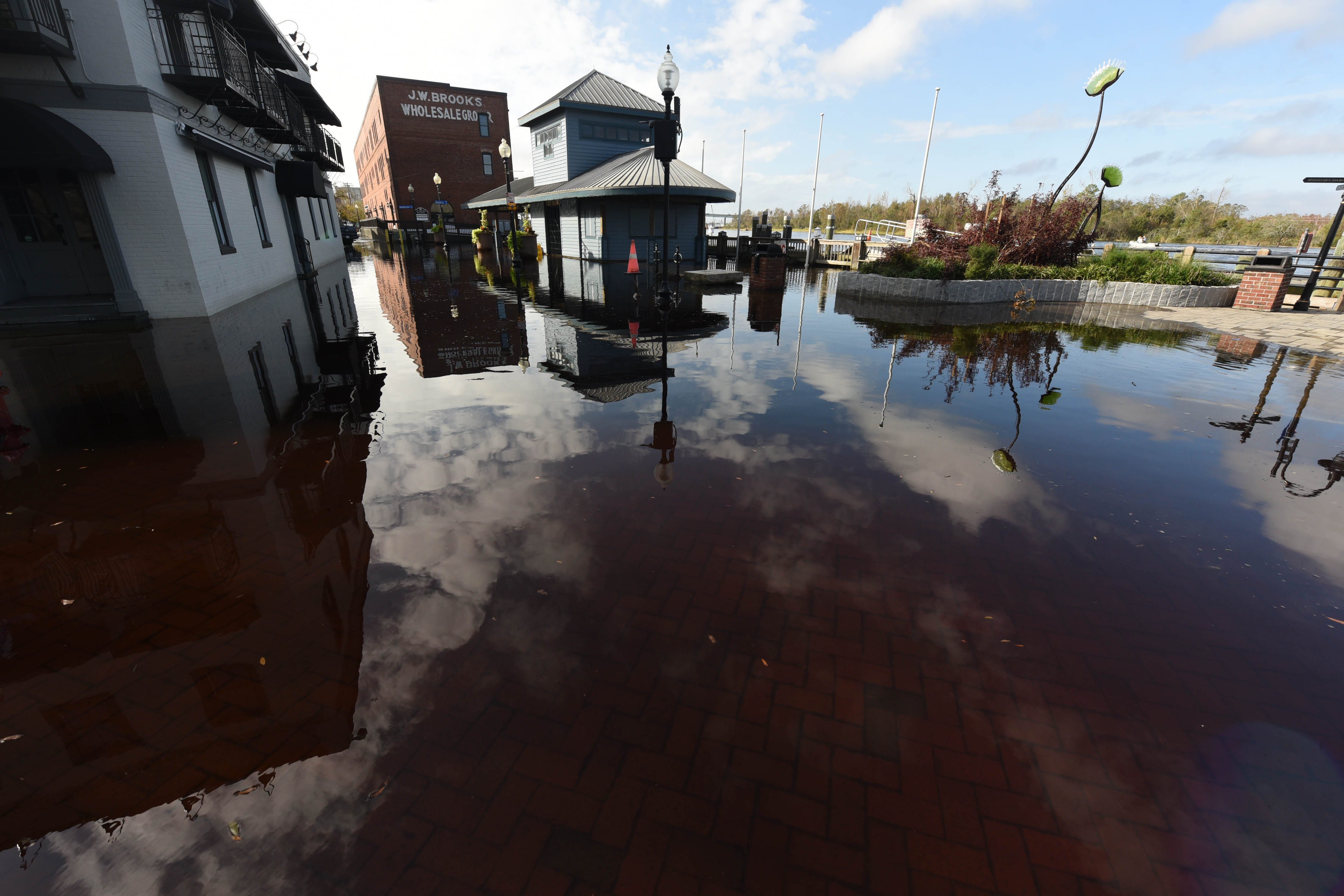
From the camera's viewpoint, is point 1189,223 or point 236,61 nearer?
point 236,61

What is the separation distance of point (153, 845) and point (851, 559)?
410 centimetres

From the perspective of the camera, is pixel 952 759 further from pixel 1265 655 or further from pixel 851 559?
pixel 1265 655

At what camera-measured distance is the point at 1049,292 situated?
1789cm

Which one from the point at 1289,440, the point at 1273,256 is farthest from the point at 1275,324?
the point at 1289,440

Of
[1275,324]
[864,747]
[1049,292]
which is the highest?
[1049,292]

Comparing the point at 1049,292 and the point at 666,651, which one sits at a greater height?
the point at 1049,292

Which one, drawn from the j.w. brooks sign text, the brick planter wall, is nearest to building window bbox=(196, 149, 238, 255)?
the brick planter wall

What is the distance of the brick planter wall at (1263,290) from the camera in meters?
15.2

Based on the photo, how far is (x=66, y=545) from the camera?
4.30 metres

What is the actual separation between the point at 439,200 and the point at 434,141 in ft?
20.0

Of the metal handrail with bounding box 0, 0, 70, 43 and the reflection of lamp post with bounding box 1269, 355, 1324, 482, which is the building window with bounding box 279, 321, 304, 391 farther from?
the reflection of lamp post with bounding box 1269, 355, 1324, 482

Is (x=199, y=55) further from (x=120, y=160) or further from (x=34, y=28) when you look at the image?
(x=34, y=28)

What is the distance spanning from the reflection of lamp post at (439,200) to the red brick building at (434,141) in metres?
0.31

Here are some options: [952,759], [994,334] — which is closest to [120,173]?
[952,759]
